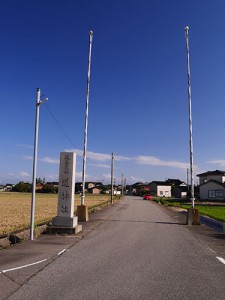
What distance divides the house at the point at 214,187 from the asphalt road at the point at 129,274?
217ft

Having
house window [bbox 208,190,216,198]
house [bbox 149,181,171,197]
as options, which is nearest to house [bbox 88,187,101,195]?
house [bbox 149,181,171,197]

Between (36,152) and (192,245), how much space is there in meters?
6.78

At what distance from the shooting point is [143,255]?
10.3 metres

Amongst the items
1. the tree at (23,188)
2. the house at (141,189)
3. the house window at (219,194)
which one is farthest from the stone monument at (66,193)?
the tree at (23,188)

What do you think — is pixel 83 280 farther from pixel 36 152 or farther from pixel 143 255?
pixel 36 152

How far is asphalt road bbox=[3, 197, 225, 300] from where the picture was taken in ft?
20.8

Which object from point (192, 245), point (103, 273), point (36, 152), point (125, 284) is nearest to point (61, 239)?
point (36, 152)

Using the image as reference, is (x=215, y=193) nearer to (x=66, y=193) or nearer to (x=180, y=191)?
(x=180, y=191)

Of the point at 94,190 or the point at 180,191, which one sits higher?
the point at 94,190

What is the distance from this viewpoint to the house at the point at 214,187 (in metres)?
75.5

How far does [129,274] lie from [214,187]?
239 feet

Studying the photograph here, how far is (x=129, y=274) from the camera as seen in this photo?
780 cm

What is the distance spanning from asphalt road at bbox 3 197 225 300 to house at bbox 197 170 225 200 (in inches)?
2605

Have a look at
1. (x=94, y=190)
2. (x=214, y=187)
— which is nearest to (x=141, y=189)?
(x=94, y=190)
